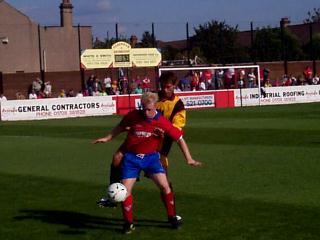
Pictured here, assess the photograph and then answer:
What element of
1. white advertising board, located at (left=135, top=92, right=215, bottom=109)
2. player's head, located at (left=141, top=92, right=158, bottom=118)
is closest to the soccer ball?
player's head, located at (left=141, top=92, right=158, bottom=118)

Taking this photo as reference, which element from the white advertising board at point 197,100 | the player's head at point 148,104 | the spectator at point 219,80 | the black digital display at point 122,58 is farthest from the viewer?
the spectator at point 219,80

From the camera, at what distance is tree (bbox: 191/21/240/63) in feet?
249

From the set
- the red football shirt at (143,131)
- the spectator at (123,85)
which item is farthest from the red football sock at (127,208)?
the spectator at (123,85)

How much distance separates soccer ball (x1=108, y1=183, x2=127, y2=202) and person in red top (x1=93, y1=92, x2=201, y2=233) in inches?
7.2

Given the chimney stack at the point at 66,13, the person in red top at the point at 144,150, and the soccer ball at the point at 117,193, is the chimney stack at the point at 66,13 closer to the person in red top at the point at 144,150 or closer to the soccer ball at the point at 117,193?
the person in red top at the point at 144,150

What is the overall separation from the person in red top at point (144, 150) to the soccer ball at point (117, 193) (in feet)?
0.60

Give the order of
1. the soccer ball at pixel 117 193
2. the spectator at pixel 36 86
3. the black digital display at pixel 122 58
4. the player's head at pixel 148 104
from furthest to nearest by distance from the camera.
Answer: the black digital display at pixel 122 58, the spectator at pixel 36 86, the player's head at pixel 148 104, the soccer ball at pixel 117 193

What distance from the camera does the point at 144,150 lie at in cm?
939

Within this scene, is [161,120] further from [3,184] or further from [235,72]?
[235,72]

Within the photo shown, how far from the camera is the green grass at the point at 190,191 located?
374 inches

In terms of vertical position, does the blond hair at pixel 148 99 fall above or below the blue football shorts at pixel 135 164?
above

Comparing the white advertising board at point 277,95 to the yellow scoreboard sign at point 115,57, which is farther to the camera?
the white advertising board at point 277,95

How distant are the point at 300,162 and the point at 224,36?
6667 centimetres

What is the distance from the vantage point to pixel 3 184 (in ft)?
46.0
